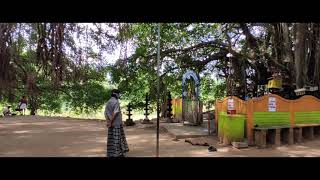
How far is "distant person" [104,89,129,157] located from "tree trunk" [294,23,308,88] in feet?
17.3

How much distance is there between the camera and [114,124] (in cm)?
616

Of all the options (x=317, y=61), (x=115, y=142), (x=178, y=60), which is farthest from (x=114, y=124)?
(x=178, y=60)

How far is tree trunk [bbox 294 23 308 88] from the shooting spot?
1008cm

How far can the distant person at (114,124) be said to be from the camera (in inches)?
240

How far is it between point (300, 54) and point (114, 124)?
562 cm

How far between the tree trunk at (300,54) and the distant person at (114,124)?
5267 millimetres

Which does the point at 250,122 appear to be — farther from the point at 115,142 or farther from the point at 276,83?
the point at 115,142

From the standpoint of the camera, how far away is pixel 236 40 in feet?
47.5

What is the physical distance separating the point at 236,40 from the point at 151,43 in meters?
2.75

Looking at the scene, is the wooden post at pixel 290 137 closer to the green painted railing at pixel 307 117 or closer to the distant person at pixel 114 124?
the green painted railing at pixel 307 117

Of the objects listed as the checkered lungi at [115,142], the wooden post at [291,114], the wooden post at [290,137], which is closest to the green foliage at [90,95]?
the wooden post at [291,114]

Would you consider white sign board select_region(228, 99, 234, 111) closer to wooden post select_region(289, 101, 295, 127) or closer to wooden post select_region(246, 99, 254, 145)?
wooden post select_region(246, 99, 254, 145)
